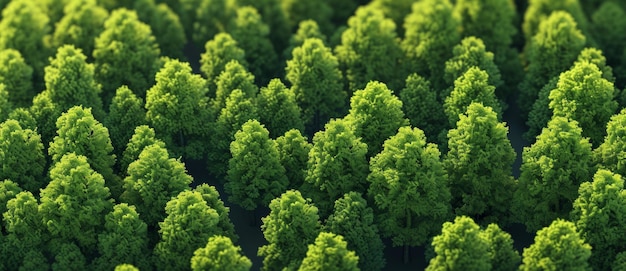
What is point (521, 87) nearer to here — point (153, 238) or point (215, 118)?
point (215, 118)

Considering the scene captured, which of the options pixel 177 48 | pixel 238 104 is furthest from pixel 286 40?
pixel 238 104

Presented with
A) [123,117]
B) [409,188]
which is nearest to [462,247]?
[409,188]

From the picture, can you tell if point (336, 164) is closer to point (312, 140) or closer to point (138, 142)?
point (312, 140)

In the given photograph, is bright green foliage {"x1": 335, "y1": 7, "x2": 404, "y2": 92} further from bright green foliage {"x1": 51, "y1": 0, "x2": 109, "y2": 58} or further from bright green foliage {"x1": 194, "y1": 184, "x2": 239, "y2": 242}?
bright green foliage {"x1": 51, "y1": 0, "x2": 109, "y2": 58}

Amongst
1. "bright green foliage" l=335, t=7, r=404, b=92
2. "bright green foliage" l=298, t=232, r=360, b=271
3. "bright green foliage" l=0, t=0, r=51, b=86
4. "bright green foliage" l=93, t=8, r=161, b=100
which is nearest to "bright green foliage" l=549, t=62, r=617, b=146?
"bright green foliage" l=335, t=7, r=404, b=92

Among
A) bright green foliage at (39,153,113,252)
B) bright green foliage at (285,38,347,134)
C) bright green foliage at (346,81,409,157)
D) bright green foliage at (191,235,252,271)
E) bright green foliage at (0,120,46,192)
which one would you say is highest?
bright green foliage at (285,38,347,134)

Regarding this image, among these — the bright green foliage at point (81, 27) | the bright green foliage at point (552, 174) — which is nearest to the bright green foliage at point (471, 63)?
the bright green foliage at point (552, 174)

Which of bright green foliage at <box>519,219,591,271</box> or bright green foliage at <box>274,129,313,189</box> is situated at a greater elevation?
bright green foliage at <box>274,129,313,189</box>
